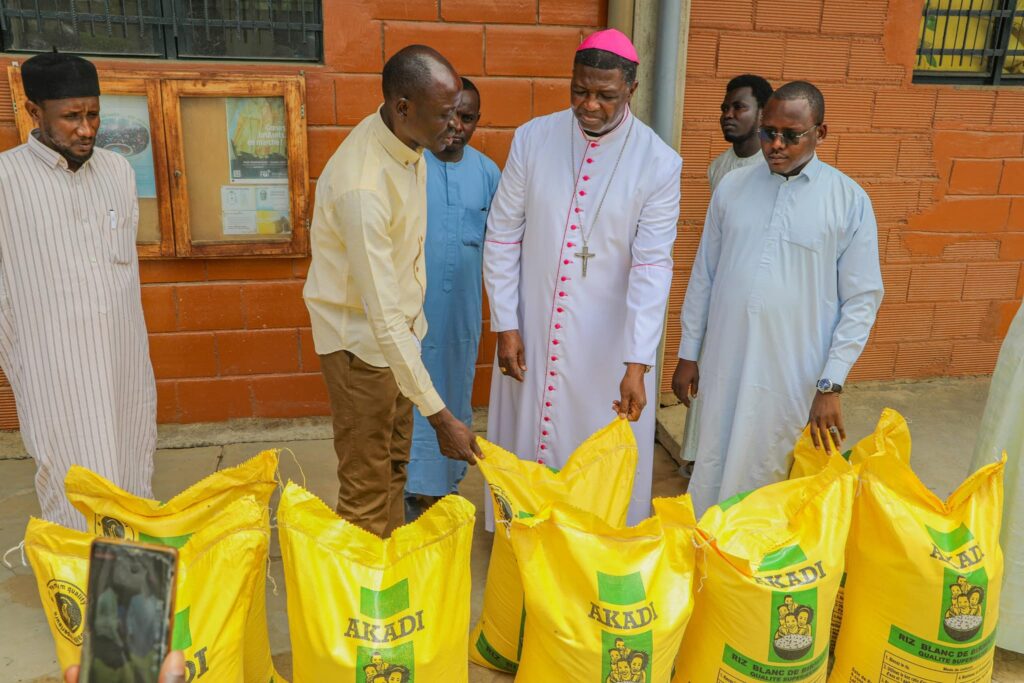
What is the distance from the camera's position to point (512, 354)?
3.18m

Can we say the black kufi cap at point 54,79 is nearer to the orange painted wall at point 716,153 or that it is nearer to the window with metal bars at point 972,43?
the orange painted wall at point 716,153

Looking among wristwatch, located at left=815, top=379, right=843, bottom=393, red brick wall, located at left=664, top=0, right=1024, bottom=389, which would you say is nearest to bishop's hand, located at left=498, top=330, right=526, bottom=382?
wristwatch, located at left=815, top=379, right=843, bottom=393

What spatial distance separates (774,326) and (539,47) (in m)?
2.01

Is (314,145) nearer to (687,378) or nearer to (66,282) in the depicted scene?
(66,282)

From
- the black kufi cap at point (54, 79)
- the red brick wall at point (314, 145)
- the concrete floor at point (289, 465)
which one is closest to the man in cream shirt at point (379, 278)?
the concrete floor at point (289, 465)

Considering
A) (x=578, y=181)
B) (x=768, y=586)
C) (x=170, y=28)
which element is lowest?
(x=768, y=586)

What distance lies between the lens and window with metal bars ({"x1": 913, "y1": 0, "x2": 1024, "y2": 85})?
16.1ft

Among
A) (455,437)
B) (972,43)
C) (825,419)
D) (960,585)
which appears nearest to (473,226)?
(455,437)

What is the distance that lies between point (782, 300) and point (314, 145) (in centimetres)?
235

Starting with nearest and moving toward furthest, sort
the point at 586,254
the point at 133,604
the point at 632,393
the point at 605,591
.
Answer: the point at 133,604
the point at 605,591
the point at 632,393
the point at 586,254

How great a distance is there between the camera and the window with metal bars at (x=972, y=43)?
4.89 metres

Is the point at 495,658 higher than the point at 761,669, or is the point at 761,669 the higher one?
the point at 761,669

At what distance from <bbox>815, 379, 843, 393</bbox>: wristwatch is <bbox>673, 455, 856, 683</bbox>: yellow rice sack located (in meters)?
0.51

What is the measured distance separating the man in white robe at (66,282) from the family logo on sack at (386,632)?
1233 mm
